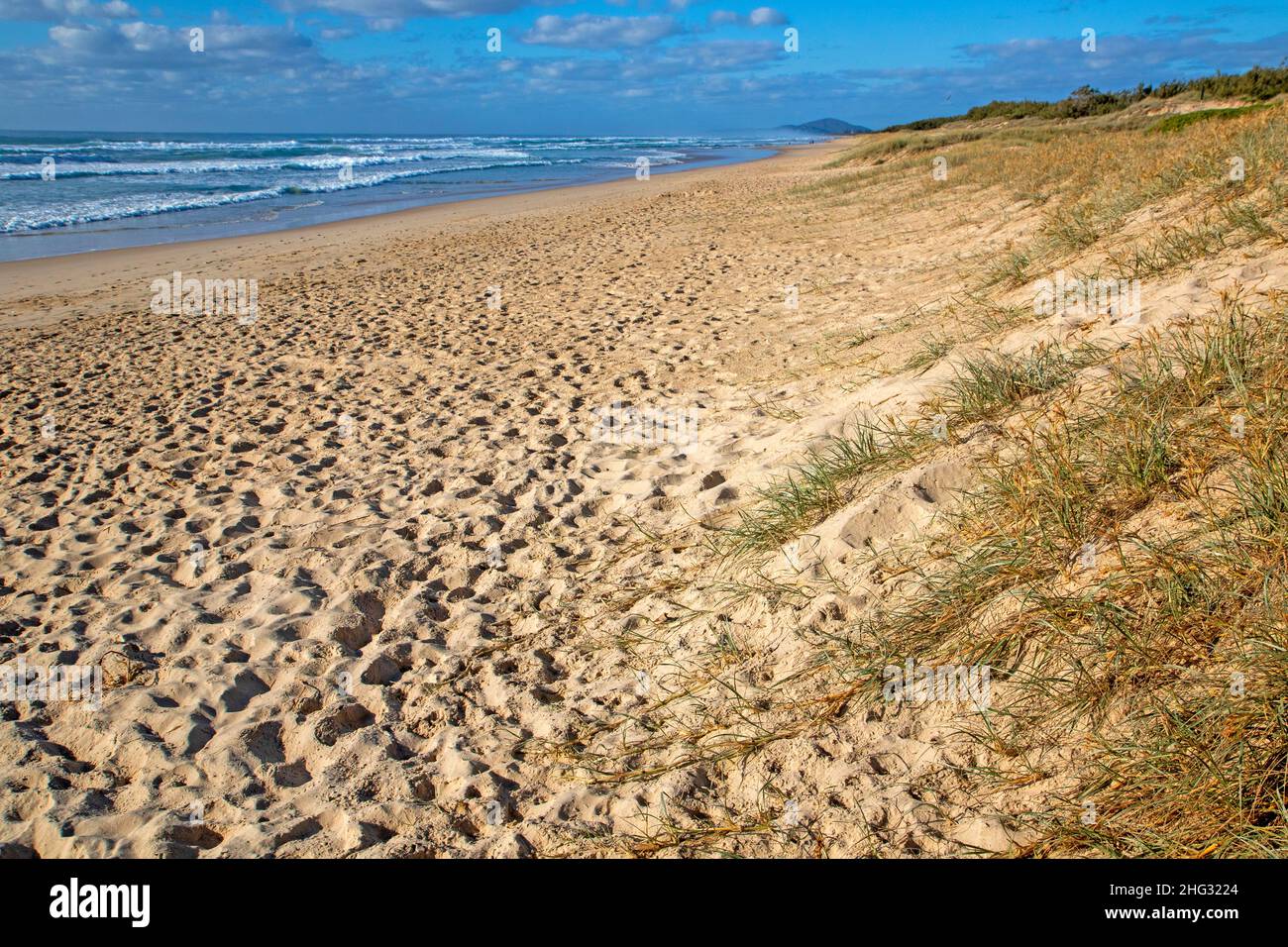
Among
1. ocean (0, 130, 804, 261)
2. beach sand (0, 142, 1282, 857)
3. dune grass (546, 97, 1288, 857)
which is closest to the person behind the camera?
dune grass (546, 97, 1288, 857)

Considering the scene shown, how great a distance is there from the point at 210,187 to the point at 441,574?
96.1ft

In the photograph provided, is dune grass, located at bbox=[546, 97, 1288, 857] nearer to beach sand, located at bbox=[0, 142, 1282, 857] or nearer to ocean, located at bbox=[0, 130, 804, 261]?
beach sand, located at bbox=[0, 142, 1282, 857]

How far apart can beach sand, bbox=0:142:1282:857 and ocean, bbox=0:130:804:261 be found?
443 inches

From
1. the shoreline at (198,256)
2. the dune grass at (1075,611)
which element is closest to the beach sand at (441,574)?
the dune grass at (1075,611)

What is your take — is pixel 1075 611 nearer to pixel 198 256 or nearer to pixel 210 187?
pixel 198 256

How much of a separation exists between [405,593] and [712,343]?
4347mm

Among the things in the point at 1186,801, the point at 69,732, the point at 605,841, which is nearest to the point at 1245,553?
the point at 1186,801

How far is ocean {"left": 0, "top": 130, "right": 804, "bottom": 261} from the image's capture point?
60.4 ft

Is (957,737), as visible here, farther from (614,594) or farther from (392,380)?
(392,380)

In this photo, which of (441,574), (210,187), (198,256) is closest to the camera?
(441,574)

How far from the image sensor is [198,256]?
14586mm

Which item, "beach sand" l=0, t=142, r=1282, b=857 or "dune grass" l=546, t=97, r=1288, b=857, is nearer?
"dune grass" l=546, t=97, r=1288, b=857

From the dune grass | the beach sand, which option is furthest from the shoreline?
the dune grass

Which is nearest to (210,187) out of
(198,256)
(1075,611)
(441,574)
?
(198,256)
